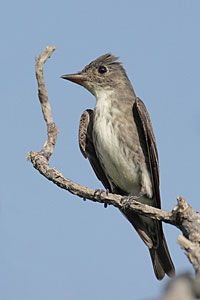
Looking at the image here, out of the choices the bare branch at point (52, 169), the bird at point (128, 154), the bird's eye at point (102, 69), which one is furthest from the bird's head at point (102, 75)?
the bare branch at point (52, 169)

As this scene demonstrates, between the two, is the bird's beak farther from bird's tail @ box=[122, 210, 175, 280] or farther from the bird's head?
bird's tail @ box=[122, 210, 175, 280]

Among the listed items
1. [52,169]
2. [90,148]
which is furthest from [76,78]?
[52,169]

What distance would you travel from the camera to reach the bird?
23.3ft

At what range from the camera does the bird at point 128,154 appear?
23.3ft

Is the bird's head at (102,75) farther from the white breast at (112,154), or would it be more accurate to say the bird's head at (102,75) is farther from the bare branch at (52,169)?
the bare branch at (52,169)

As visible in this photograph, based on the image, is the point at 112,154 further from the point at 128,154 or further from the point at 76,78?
the point at 76,78

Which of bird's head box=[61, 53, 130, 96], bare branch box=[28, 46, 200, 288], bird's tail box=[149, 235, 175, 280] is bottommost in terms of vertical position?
bird's tail box=[149, 235, 175, 280]

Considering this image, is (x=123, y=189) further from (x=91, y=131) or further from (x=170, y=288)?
(x=170, y=288)

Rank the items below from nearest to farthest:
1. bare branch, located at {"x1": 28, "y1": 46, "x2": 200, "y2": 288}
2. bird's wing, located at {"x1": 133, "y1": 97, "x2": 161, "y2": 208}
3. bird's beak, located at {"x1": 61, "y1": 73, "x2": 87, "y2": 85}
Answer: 1. bare branch, located at {"x1": 28, "y1": 46, "x2": 200, "y2": 288}
2. bird's wing, located at {"x1": 133, "y1": 97, "x2": 161, "y2": 208}
3. bird's beak, located at {"x1": 61, "y1": 73, "x2": 87, "y2": 85}

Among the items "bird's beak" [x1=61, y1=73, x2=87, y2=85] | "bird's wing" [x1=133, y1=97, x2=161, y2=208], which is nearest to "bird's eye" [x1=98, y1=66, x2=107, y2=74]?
"bird's beak" [x1=61, y1=73, x2=87, y2=85]

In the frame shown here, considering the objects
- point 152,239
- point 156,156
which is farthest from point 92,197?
point 152,239

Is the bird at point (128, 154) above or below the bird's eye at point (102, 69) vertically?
below

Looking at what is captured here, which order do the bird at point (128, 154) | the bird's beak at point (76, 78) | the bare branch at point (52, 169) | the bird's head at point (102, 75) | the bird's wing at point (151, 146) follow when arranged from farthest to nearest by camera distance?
the bird's head at point (102, 75)
the bird's beak at point (76, 78)
the bird at point (128, 154)
the bird's wing at point (151, 146)
the bare branch at point (52, 169)

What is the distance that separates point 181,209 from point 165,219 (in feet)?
1.72
